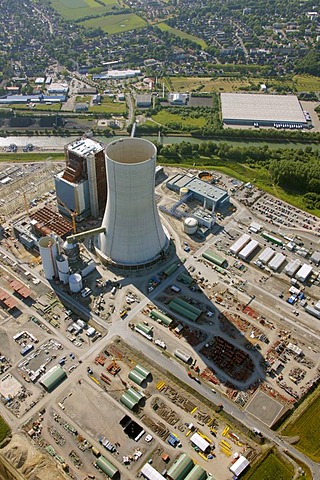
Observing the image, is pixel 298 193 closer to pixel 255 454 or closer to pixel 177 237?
pixel 177 237

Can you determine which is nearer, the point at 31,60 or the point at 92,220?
the point at 92,220

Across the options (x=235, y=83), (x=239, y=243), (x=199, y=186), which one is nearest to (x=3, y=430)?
(x=239, y=243)

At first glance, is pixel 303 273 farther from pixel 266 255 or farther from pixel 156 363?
pixel 156 363

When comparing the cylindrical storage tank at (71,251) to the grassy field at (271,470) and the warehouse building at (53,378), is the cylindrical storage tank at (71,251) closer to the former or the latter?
the warehouse building at (53,378)

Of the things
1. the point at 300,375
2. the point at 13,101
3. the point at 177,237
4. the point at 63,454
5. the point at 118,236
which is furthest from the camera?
the point at 13,101

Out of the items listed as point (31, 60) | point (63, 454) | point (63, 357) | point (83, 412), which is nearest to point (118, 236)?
point (63, 357)

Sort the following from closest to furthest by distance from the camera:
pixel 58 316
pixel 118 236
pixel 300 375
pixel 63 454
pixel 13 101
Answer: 1. pixel 63 454
2. pixel 300 375
3. pixel 58 316
4. pixel 118 236
5. pixel 13 101

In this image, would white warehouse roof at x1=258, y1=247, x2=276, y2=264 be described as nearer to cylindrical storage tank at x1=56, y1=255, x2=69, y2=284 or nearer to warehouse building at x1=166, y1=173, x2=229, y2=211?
warehouse building at x1=166, y1=173, x2=229, y2=211

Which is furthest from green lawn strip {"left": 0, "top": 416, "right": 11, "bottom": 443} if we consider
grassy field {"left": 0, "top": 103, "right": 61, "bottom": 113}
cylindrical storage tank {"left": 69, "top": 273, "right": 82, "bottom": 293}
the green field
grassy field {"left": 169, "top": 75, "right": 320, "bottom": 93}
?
grassy field {"left": 169, "top": 75, "right": 320, "bottom": 93}

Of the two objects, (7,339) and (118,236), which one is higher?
(118,236)
